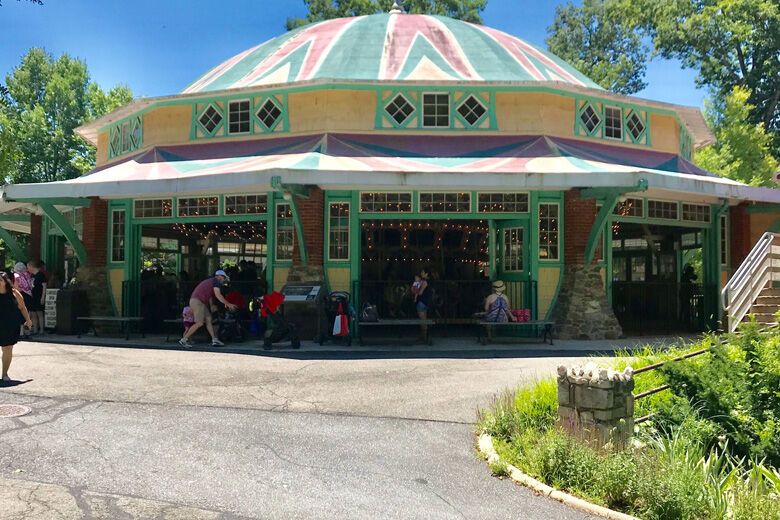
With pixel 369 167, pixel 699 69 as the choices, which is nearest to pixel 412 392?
pixel 369 167

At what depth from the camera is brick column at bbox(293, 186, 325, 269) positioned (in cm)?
1456

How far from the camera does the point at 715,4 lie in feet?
126

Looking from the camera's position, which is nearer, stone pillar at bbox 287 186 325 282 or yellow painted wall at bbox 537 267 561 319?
stone pillar at bbox 287 186 325 282

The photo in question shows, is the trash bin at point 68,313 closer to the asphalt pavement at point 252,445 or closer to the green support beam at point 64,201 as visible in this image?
the green support beam at point 64,201

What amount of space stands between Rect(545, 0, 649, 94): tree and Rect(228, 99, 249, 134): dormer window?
100 ft

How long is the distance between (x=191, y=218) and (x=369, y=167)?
194 inches

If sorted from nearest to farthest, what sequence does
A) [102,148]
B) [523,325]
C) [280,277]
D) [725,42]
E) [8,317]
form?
[8,317] → [523,325] → [280,277] → [102,148] → [725,42]

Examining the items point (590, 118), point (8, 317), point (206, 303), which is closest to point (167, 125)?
point (206, 303)

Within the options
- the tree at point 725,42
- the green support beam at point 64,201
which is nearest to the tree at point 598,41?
the tree at point 725,42

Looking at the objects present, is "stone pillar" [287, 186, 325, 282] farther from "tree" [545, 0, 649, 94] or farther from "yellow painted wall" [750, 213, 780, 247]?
"tree" [545, 0, 649, 94]

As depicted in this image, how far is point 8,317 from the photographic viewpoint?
29.6ft

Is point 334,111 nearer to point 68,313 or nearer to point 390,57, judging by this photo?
point 390,57

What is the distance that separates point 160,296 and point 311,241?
497 cm

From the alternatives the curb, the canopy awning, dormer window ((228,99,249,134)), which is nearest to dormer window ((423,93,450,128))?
the canopy awning
